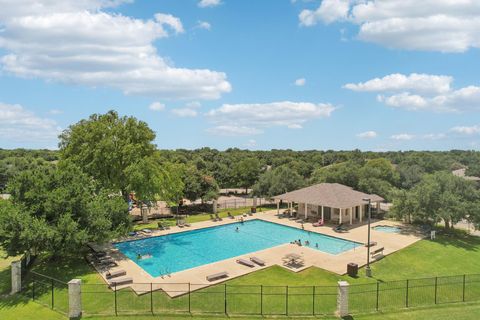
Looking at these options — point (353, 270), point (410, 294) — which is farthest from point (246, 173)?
point (410, 294)

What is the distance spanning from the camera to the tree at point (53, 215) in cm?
2003

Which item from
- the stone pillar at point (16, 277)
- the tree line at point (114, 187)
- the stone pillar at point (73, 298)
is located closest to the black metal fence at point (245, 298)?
the stone pillar at point (16, 277)

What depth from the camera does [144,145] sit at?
114 feet

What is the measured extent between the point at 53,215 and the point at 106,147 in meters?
10.9

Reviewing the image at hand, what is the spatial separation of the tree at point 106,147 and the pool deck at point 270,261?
7141 millimetres

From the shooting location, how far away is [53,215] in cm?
2211

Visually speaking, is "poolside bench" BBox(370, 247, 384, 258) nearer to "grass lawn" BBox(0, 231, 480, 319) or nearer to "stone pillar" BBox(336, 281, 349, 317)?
"grass lawn" BBox(0, 231, 480, 319)

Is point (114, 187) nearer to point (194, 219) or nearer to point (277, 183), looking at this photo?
point (194, 219)

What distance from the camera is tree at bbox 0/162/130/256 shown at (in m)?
20.0

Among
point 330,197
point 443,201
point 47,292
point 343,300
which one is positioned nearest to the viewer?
point 343,300

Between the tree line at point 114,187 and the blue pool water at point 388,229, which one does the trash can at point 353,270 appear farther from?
the blue pool water at point 388,229

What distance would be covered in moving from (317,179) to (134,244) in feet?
93.8

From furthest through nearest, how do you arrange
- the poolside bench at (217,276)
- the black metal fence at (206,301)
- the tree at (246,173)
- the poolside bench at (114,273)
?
the tree at (246,173), the poolside bench at (114,273), the poolside bench at (217,276), the black metal fence at (206,301)

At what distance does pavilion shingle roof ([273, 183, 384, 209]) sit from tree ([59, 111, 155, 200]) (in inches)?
725
